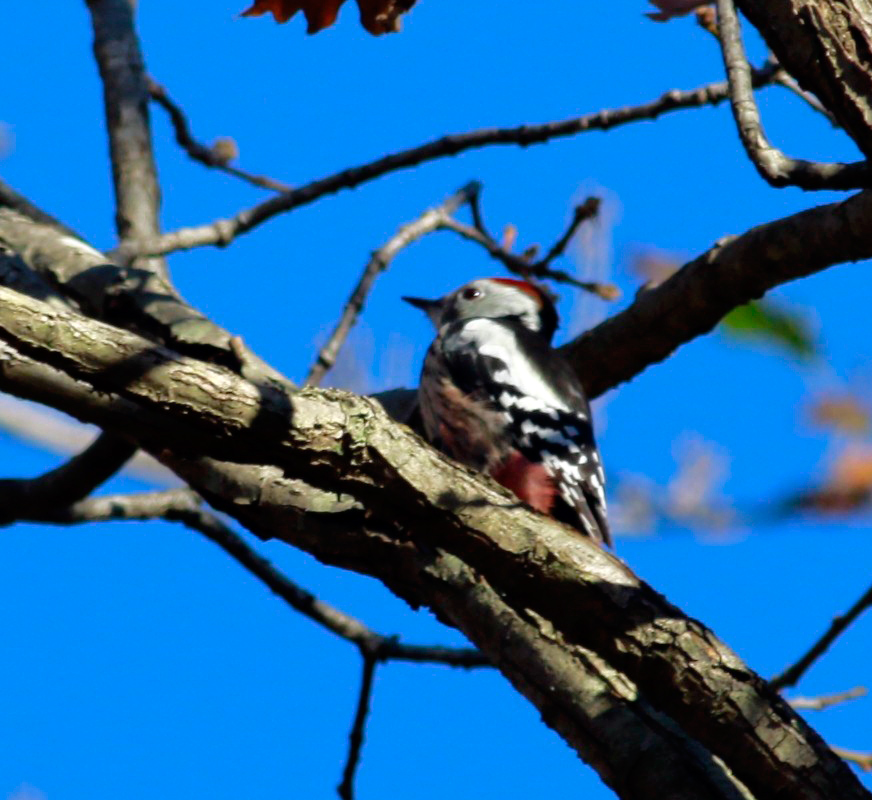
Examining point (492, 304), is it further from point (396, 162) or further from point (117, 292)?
point (117, 292)

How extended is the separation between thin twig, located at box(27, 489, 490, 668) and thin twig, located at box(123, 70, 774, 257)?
858mm

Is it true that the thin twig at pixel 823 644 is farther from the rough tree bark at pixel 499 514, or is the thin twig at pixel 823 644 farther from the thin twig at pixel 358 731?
the thin twig at pixel 358 731

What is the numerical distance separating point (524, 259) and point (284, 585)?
4.97ft

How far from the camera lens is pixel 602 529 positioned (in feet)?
15.7

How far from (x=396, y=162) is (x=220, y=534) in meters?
1.47

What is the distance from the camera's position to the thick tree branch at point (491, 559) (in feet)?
7.88

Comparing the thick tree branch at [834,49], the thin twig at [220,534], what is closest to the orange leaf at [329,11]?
the thick tree branch at [834,49]

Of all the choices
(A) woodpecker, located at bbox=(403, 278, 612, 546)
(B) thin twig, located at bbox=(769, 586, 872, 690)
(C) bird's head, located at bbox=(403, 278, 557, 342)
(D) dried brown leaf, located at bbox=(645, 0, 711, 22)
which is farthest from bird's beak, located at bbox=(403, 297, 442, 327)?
(D) dried brown leaf, located at bbox=(645, 0, 711, 22)

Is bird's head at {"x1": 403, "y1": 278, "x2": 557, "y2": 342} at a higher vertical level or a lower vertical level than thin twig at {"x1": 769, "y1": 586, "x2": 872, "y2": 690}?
higher

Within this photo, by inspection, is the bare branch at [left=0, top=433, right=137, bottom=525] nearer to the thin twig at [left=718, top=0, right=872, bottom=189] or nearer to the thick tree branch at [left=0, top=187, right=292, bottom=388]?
the thick tree branch at [left=0, top=187, right=292, bottom=388]

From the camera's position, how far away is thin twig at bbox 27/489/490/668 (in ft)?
14.4

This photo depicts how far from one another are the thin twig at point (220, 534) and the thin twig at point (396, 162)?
86 cm

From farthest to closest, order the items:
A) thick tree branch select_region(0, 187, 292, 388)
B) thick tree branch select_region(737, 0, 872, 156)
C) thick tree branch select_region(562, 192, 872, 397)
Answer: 1. thick tree branch select_region(0, 187, 292, 388)
2. thick tree branch select_region(562, 192, 872, 397)
3. thick tree branch select_region(737, 0, 872, 156)

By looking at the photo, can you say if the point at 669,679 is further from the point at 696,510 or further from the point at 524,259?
the point at 524,259
